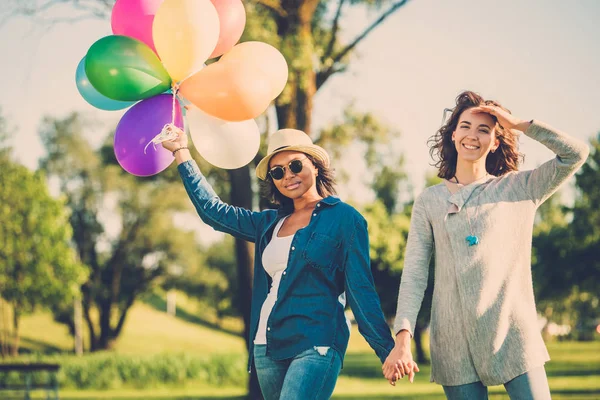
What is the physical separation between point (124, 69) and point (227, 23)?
2.60 ft

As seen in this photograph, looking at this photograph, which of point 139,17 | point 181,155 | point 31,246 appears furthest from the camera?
point 31,246

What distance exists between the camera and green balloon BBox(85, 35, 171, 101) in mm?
3588

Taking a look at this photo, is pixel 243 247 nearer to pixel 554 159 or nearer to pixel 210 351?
pixel 554 159

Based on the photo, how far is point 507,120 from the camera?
281cm

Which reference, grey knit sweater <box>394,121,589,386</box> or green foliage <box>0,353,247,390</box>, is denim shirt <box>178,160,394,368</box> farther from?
→ green foliage <box>0,353,247,390</box>

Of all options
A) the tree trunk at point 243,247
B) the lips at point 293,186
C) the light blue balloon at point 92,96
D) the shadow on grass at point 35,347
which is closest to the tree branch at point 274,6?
the tree trunk at point 243,247

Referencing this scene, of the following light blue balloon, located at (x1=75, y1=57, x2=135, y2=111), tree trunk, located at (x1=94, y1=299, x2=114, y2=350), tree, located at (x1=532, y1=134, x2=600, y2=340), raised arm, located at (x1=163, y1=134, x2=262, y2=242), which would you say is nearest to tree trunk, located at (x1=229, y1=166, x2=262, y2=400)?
light blue balloon, located at (x1=75, y1=57, x2=135, y2=111)

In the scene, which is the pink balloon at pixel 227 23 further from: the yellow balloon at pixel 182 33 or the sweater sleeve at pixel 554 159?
the sweater sleeve at pixel 554 159

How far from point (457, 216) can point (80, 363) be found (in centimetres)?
2196

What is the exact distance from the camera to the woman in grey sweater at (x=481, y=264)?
2.70 metres

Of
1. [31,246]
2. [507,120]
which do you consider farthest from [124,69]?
[31,246]

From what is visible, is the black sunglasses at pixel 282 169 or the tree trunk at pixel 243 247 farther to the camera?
the tree trunk at pixel 243 247

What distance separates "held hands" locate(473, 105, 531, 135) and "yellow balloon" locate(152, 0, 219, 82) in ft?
5.42

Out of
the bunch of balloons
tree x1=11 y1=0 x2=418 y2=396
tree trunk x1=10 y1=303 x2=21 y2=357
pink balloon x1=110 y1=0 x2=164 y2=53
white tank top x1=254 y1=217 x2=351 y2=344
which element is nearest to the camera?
white tank top x1=254 y1=217 x2=351 y2=344
